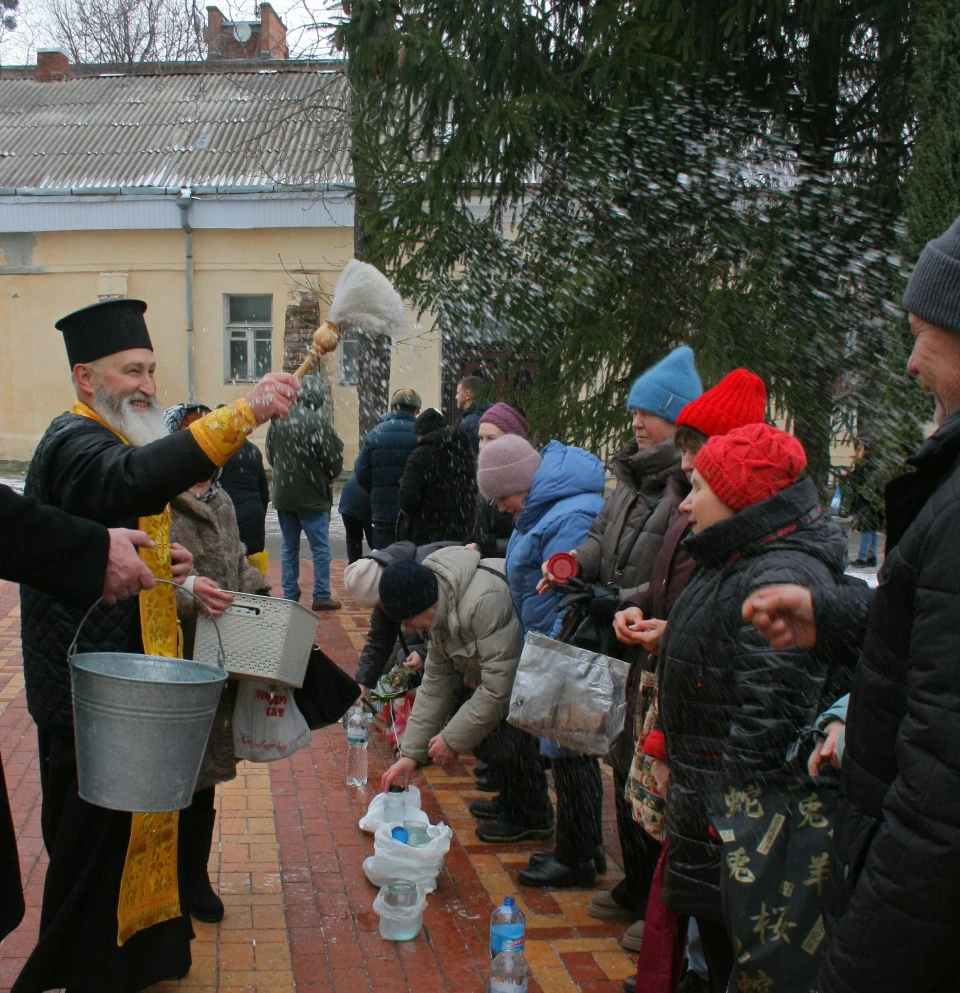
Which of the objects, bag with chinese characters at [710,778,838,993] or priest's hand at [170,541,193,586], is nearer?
bag with chinese characters at [710,778,838,993]

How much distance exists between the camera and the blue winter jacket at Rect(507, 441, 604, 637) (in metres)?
4.64

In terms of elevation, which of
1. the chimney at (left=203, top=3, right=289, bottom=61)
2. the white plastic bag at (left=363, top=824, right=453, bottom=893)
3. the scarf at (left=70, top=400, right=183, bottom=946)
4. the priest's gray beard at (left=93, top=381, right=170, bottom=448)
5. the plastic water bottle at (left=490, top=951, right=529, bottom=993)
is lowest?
the white plastic bag at (left=363, top=824, right=453, bottom=893)

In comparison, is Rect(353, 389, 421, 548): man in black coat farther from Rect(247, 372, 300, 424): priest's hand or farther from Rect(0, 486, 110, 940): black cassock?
Rect(0, 486, 110, 940): black cassock

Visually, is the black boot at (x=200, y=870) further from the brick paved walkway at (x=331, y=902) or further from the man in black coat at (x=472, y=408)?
the man in black coat at (x=472, y=408)

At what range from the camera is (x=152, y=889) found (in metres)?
3.51

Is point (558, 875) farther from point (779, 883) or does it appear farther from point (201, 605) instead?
point (779, 883)

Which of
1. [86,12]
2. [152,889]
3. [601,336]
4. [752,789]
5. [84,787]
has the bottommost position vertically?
[152,889]

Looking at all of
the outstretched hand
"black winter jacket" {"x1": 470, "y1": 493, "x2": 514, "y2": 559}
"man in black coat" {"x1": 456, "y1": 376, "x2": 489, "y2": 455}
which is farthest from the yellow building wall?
the outstretched hand

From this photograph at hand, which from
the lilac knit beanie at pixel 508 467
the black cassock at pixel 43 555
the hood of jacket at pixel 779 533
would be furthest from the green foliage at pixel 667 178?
the black cassock at pixel 43 555

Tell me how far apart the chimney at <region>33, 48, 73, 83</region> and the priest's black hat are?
29023 millimetres

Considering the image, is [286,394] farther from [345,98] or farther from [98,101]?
[98,101]

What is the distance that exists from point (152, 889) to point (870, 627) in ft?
8.35

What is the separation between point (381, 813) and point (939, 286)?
3.45 m

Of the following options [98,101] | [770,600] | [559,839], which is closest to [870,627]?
[770,600]
